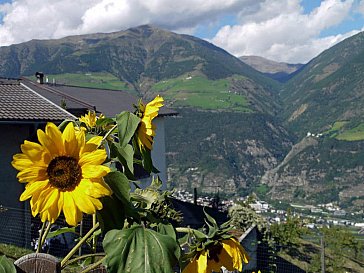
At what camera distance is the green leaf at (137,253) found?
966 mm

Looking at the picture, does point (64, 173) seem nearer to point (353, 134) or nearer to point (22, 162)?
point (22, 162)

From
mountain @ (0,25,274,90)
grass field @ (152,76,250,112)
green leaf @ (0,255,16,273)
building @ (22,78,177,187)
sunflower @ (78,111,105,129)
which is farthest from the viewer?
mountain @ (0,25,274,90)

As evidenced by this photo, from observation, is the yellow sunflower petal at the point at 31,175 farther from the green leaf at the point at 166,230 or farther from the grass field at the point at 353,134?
the grass field at the point at 353,134

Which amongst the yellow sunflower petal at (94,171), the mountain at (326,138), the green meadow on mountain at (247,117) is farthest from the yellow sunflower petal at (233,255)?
the mountain at (326,138)

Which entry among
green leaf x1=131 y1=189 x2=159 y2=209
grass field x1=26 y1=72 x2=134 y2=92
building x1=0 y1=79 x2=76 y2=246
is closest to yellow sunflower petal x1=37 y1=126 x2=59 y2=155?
green leaf x1=131 y1=189 x2=159 y2=209

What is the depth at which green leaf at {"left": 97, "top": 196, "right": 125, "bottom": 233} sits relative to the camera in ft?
3.40

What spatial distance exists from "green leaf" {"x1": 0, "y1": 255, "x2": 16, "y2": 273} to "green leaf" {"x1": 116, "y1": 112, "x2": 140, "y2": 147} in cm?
31

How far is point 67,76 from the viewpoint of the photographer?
12888 cm

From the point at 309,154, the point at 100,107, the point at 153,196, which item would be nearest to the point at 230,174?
the point at 309,154

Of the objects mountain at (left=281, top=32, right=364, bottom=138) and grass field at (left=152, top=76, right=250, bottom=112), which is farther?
mountain at (left=281, top=32, right=364, bottom=138)

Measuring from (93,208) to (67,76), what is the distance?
5170 inches

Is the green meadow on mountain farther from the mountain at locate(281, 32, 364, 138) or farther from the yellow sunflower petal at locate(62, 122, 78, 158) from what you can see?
the yellow sunflower petal at locate(62, 122, 78, 158)

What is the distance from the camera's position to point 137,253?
0.98m

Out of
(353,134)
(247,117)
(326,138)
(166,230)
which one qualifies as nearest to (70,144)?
(166,230)
